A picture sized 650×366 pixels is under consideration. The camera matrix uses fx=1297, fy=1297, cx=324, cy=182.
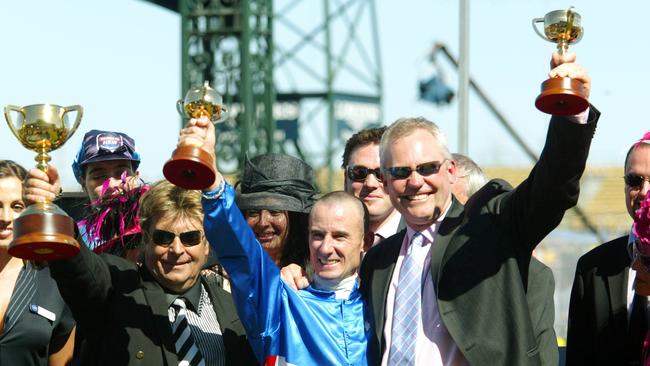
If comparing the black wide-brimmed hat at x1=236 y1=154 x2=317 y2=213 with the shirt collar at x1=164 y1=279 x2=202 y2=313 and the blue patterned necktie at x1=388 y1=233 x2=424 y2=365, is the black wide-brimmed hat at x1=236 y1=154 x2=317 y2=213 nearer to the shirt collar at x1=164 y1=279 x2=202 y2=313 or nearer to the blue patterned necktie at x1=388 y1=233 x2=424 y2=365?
the shirt collar at x1=164 y1=279 x2=202 y2=313

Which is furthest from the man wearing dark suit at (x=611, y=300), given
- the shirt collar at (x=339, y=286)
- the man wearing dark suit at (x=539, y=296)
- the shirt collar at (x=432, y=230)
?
the shirt collar at (x=339, y=286)

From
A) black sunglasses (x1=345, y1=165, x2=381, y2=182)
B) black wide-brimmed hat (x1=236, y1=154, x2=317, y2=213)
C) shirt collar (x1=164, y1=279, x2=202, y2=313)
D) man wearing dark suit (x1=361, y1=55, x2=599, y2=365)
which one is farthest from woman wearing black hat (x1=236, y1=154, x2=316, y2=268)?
man wearing dark suit (x1=361, y1=55, x2=599, y2=365)

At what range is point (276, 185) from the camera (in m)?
6.30

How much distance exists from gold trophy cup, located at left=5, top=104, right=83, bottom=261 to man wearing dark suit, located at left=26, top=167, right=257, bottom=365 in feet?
0.46

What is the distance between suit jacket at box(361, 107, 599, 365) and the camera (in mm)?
4828

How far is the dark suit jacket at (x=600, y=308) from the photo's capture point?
5.52 meters

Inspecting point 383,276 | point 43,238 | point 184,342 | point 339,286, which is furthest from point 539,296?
point 43,238

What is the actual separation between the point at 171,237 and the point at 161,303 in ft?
0.94

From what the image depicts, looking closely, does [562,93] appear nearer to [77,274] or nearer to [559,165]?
[559,165]

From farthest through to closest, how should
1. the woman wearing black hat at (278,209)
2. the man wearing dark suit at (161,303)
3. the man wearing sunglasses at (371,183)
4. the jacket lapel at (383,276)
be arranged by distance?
1. the man wearing sunglasses at (371,183)
2. the woman wearing black hat at (278,209)
3. the man wearing dark suit at (161,303)
4. the jacket lapel at (383,276)

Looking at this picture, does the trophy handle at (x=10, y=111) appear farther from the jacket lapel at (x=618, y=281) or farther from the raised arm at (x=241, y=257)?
the jacket lapel at (x=618, y=281)

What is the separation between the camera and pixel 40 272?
19.5 ft

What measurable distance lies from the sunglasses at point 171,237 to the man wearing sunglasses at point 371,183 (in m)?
1.21

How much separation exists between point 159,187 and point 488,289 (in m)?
1.57
